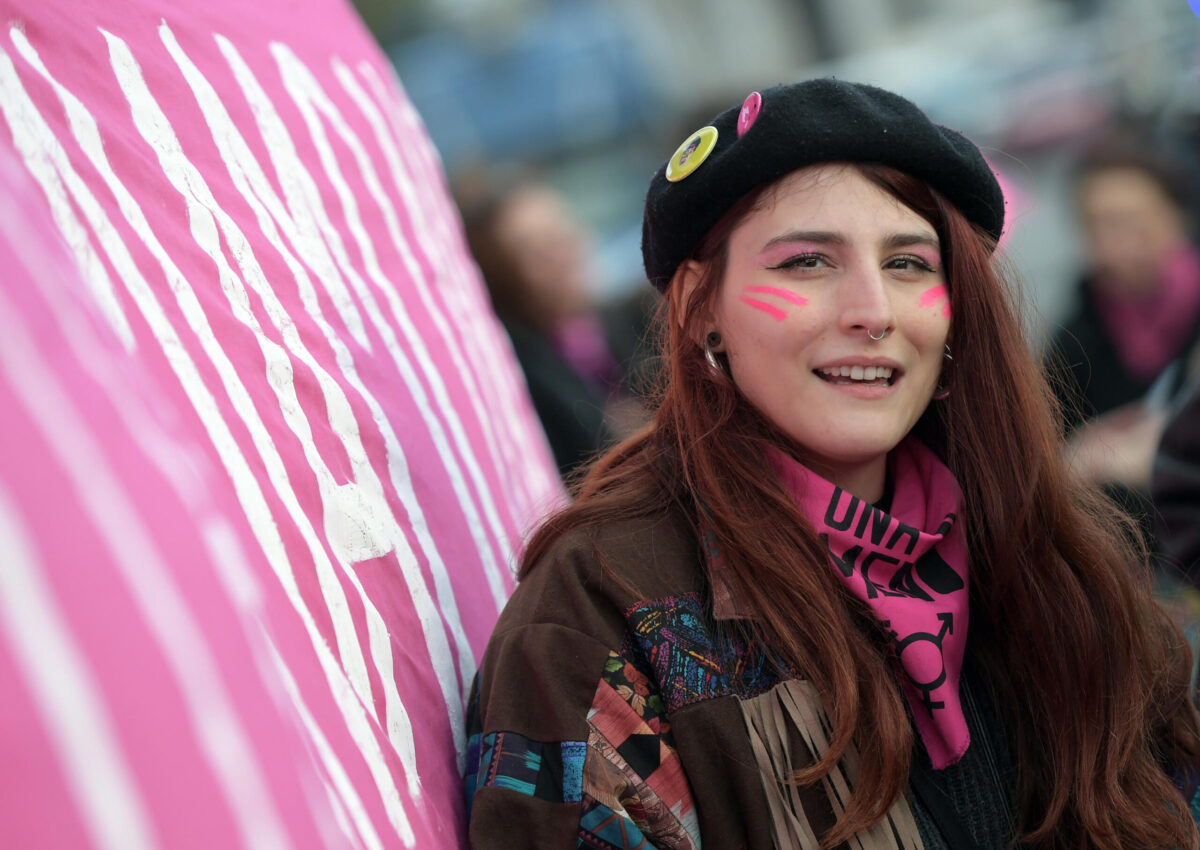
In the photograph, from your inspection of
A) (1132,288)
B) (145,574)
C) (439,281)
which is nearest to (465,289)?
→ (439,281)

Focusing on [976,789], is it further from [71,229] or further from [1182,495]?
[71,229]

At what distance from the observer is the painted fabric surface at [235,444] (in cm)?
88

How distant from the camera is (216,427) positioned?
4.56 ft

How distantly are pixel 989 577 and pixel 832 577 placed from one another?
352mm

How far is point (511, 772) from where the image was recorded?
152cm

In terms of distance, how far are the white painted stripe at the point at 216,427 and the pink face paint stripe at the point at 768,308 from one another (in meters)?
0.79

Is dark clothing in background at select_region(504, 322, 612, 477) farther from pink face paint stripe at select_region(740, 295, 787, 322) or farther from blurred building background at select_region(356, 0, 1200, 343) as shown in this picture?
blurred building background at select_region(356, 0, 1200, 343)

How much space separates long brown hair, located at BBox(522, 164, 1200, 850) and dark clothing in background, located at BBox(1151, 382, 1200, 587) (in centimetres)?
53

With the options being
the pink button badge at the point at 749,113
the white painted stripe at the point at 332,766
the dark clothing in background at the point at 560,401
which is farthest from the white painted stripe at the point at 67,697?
the dark clothing in background at the point at 560,401

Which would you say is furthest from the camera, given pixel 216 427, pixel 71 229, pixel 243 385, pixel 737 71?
pixel 737 71

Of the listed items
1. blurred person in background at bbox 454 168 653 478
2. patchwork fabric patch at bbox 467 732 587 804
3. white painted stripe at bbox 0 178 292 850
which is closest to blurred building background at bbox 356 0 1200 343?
blurred person in background at bbox 454 168 653 478

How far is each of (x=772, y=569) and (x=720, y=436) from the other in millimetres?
239

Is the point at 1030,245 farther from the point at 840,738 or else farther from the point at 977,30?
the point at 840,738

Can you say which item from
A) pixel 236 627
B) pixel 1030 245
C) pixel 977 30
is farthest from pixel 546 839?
pixel 977 30
